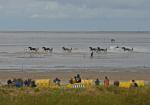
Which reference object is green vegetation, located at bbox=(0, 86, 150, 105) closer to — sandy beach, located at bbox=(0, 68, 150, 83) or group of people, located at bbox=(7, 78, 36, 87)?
group of people, located at bbox=(7, 78, 36, 87)

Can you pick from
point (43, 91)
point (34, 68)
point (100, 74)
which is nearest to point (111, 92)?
point (43, 91)

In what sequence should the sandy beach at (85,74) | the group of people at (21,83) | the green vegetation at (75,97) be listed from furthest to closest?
the sandy beach at (85,74)
the group of people at (21,83)
the green vegetation at (75,97)

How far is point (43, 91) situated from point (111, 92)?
1949 mm

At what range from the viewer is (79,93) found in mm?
10742

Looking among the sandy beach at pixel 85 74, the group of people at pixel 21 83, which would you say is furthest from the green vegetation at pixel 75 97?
the sandy beach at pixel 85 74

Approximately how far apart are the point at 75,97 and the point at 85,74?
21141mm

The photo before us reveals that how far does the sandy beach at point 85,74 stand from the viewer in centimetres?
2955

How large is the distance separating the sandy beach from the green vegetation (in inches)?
698

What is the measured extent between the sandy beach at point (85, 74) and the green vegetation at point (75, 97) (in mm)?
17719

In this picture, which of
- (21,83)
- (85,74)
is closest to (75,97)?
(21,83)

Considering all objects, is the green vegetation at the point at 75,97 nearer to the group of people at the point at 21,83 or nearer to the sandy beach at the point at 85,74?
the group of people at the point at 21,83

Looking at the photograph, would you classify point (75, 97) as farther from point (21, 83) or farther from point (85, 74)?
point (85, 74)

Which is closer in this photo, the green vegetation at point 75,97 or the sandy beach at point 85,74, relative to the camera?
the green vegetation at point 75,97

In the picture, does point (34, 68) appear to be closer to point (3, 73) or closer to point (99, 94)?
point (3, 73)
